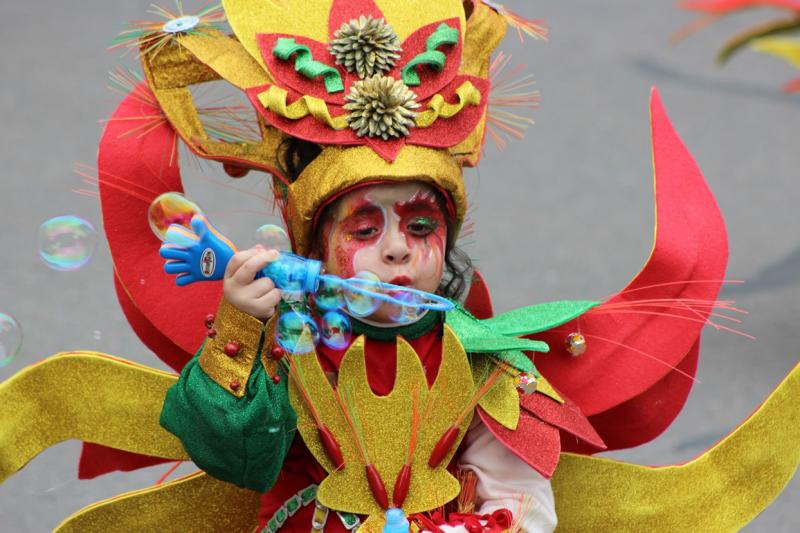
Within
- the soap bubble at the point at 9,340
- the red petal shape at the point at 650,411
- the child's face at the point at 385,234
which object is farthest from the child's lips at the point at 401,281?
the soap bubble at the point at 9,340

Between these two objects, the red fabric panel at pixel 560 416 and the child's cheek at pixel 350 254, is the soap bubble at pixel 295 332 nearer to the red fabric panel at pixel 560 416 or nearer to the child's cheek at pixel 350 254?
the child's cheek at pixel 350 254

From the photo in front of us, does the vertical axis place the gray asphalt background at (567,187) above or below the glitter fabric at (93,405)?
below

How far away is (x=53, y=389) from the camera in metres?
2.06

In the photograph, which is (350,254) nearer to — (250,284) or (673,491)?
(250,284)

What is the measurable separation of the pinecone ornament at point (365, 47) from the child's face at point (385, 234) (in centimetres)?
17

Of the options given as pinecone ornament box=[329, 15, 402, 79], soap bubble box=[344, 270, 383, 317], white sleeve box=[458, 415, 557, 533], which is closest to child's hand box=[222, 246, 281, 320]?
soap bubble box=[344, 270, 383, 317]

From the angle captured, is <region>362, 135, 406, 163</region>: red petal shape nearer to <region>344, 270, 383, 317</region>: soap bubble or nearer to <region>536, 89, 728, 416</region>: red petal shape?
<region>344, 270, 383, 317</region>: soap bubble

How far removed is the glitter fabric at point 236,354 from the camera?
1796 millimetres

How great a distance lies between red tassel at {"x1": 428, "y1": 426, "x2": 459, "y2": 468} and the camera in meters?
1.95

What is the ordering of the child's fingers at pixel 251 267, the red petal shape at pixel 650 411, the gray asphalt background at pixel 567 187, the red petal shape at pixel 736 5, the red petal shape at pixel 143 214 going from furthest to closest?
the red petal shape at pixel 736 5
the gray asphalt background at pixel 567 187
the red petal shape at pixel 650 411
the red petal shape at pixel 143 214
the child's fingers at pixel 251 267

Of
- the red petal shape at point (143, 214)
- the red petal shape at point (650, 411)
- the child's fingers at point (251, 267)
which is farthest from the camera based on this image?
the red petal shape at point (650, 411)

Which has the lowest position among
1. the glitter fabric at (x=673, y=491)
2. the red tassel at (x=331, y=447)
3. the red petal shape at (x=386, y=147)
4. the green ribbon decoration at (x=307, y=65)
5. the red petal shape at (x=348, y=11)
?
the glitter fabric at (x=673, y=491)

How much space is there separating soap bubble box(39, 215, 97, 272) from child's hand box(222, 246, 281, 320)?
15.8 inches

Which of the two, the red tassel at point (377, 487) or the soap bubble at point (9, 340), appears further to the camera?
the soap bubble at point (9, 340)
